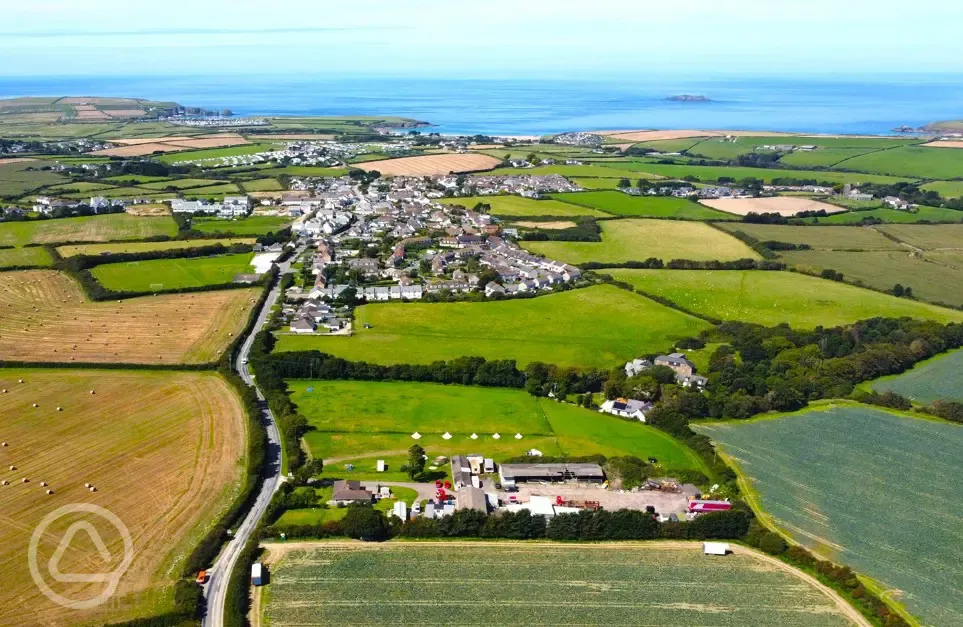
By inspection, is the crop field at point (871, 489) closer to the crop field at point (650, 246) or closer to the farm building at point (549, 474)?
the farm building at point (549, 474)

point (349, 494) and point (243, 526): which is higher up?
point (349, 494)

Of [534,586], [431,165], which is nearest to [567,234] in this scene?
[431,165]

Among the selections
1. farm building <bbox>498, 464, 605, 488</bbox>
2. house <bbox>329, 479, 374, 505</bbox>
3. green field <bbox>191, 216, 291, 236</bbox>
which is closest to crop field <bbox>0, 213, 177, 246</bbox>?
green field <bbox>191, 216, 291, 236</bbox>

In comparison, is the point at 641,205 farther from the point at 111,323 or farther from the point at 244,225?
the point at 111,323

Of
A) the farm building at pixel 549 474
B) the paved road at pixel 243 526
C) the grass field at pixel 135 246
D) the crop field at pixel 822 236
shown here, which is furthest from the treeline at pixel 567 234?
the farm building at pixel 549 474

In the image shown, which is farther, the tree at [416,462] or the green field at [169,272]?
the green field at [169,272]

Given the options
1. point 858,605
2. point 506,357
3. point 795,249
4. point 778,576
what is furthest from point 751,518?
point 795,249
